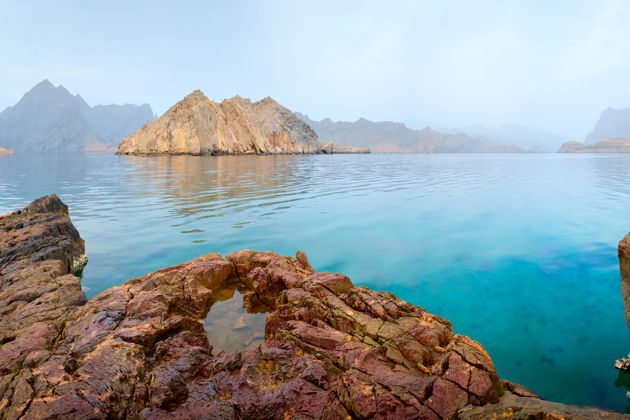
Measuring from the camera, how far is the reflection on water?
5988mm

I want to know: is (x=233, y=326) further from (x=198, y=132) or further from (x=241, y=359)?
(x=198, y=132)

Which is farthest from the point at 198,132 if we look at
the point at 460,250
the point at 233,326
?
the point at 233,326

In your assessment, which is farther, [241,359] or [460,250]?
[460,250]

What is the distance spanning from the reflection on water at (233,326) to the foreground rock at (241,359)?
225 mm

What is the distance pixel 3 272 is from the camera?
8.16m

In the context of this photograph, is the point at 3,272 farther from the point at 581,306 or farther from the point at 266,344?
→ the point at 581,306

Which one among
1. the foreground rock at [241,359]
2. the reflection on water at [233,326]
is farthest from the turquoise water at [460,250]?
the reflection on water at [233,326]

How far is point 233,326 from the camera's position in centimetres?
661

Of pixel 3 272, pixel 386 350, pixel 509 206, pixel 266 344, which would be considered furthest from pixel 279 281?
pixel 509 206

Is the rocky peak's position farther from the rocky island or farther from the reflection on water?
the reflection on water

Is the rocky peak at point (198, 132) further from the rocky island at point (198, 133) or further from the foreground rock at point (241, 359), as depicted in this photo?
the foreground rock at point (241, 359)

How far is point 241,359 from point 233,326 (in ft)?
5.63

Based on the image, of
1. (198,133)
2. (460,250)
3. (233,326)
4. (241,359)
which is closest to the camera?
(241,359)

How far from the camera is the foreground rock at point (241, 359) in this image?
12.2 feet
